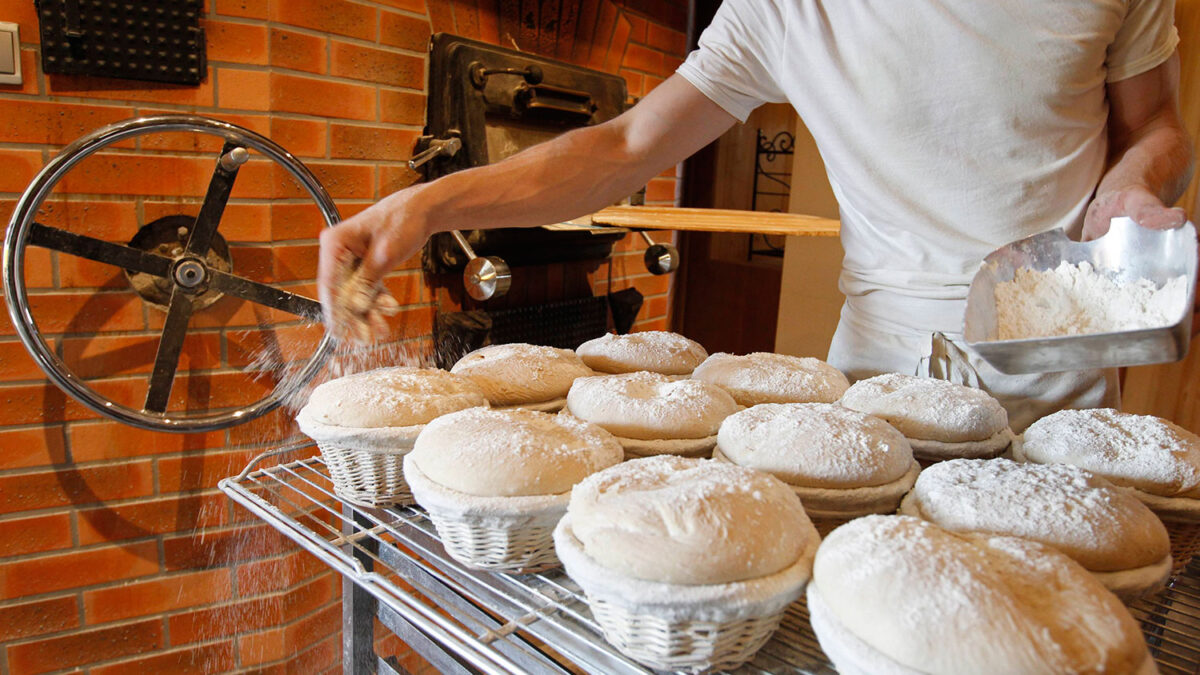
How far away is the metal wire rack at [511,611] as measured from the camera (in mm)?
647

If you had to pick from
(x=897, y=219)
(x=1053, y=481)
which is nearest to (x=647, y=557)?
(x=1053, y=481)

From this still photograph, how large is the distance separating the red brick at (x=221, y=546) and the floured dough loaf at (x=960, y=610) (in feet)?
4.88

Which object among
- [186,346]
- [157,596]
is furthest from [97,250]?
[157,596]

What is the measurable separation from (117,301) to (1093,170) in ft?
5.70

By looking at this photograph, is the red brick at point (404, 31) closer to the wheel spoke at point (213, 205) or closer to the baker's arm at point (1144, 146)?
the wheel spoke at point (213, 205)

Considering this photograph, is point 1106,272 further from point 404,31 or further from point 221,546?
point 221,546

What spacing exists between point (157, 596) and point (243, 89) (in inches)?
43.1

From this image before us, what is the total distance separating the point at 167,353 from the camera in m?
1.40

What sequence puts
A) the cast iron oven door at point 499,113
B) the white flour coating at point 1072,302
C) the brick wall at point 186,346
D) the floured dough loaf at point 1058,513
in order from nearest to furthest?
the floured dough loaf at point 1058,513
the white flour coating at point 1072,302
the brick wall at point 186,346
the cast iron oven door at point 499,113

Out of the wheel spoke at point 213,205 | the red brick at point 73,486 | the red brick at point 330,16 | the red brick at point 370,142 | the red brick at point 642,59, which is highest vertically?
the red brick at point 642,59

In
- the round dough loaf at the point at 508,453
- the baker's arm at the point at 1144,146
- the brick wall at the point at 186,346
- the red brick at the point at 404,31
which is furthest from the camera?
the red brick at the point at 404,31

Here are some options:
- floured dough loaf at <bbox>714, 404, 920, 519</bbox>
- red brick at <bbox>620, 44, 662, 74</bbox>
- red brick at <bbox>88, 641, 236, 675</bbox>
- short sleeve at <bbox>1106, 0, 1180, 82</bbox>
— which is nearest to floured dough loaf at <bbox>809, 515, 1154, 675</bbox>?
floured dough loaf at <bbox>714, 404, 920, 519</bbox>

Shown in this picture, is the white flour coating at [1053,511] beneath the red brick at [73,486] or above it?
above

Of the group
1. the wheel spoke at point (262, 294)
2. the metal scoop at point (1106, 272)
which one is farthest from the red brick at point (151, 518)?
the metal scoop at point (1106, 272)
